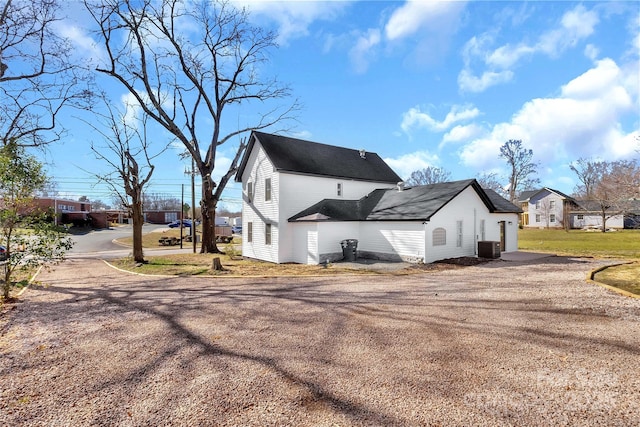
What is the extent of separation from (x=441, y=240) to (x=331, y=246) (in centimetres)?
580

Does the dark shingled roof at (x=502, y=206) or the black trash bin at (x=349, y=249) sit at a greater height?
the dark shingled roof at (x=502, y=206)

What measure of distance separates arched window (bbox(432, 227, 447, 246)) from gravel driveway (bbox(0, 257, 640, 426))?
25.2 ft

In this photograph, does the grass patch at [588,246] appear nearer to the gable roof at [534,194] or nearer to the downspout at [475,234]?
the downspout at [475,234]

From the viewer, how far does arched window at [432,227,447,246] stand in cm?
1648

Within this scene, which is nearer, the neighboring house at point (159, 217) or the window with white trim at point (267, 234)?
the window with white trim at point (267, 234)

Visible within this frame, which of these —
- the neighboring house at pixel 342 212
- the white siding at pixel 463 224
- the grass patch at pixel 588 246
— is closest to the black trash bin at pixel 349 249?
the neighboring house at pixel 342 212

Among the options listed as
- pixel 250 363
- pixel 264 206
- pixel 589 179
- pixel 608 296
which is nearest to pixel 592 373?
pixel 250 363

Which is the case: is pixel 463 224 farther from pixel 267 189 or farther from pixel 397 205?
pixel 267 189

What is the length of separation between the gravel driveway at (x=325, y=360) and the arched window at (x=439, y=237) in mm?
7685

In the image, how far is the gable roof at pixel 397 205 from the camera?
16734mm

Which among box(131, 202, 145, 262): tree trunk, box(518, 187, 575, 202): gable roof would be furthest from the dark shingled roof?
box(518, 187, 575, 202): gable roof

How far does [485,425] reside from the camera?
3.21m

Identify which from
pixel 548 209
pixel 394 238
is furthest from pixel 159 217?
pixel 548 209

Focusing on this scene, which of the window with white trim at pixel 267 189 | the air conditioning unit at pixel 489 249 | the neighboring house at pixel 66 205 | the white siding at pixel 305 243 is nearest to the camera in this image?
the white siding at pixel 305 243
